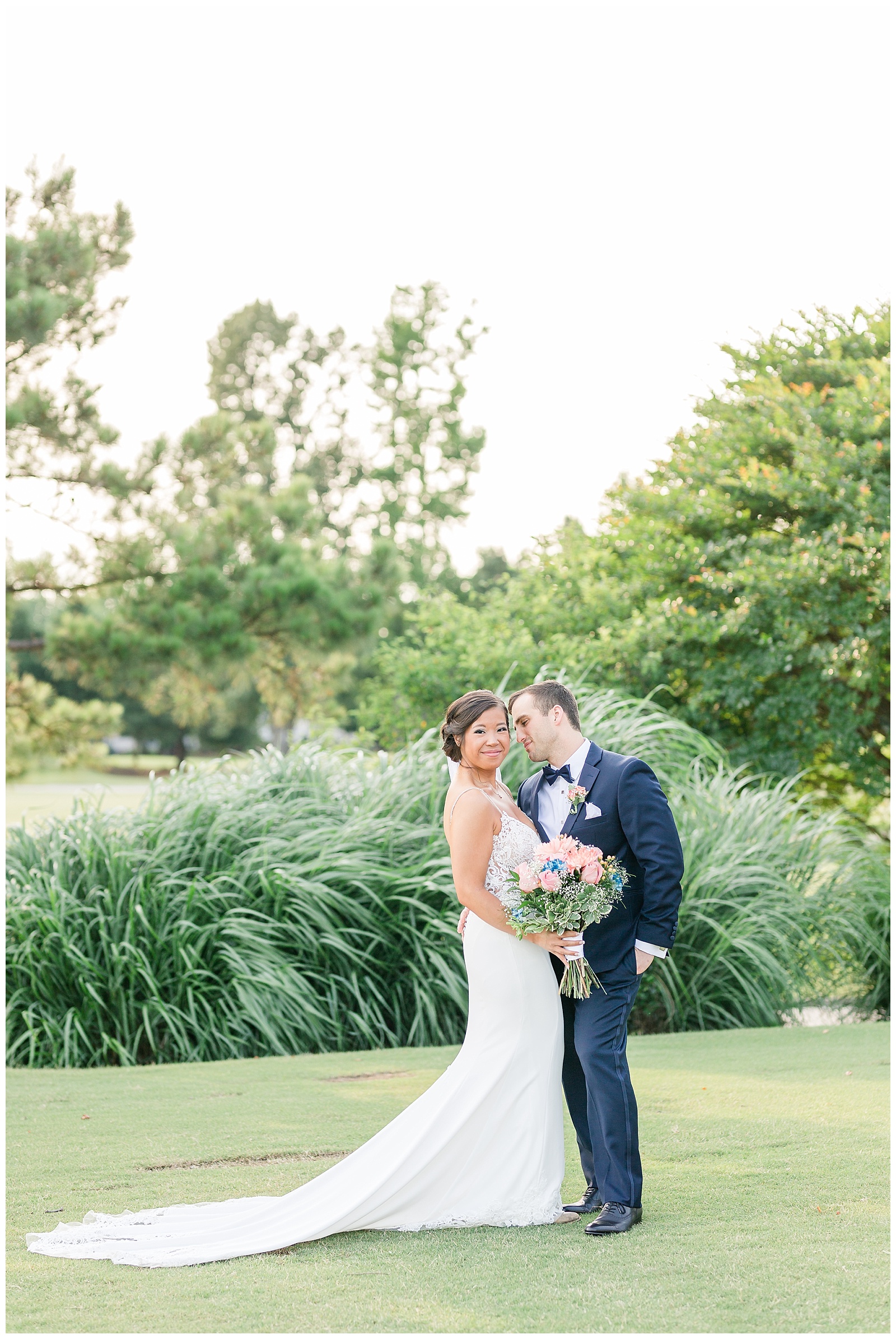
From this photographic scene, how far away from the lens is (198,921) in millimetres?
8023

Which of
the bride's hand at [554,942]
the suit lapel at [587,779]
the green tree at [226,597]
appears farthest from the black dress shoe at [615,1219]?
the green tree at [226,597]

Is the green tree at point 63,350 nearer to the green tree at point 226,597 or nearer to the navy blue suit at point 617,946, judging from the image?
the green tree at point 226,597

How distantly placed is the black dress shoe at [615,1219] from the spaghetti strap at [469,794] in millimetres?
1333

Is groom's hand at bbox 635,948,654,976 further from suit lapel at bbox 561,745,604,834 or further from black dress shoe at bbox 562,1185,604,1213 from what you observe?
black dress shoe at bbox 562,1185,604,1213

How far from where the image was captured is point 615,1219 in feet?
13.4

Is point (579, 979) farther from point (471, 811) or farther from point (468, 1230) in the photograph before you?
point (468, 1230)

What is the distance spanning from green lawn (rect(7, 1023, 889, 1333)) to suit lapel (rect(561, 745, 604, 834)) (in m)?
1.32

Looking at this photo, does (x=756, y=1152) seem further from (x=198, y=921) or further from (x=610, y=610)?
(x=610, y=610)

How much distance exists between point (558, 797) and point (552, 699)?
0.37 metres

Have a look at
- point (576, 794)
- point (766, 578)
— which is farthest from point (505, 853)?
point (766, 578)

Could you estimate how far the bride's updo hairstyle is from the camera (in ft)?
14.7

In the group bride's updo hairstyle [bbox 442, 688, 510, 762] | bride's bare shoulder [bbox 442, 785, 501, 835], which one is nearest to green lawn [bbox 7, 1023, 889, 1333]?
bride's bare shoulder [bbox 442, 785, 501, 835]

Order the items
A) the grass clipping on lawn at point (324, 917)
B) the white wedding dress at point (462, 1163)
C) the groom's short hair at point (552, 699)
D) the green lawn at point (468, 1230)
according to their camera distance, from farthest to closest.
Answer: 1. the grass clipping on lawn at point (324, 917)
2. the groom's short hair at point (552, 699)
3. the white wedding dress at point (462, 1163)
4. the green lawn at point (468, 1230)

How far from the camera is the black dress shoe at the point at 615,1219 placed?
405cm
